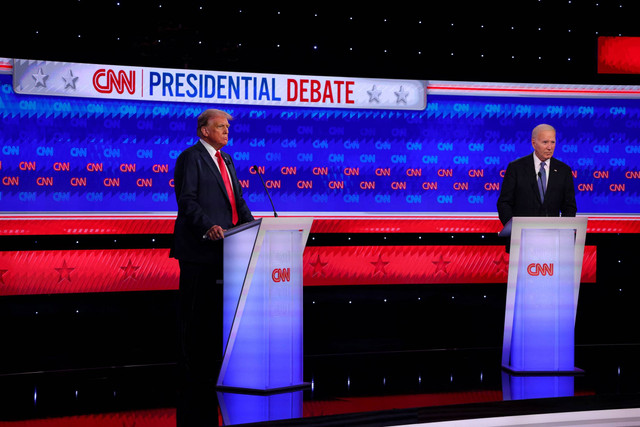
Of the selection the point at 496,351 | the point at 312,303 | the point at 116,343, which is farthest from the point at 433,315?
the point at 116,343

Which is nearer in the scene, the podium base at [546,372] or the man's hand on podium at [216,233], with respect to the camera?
the man's hand on podium at [216,233]

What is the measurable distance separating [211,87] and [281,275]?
1993 millimetres

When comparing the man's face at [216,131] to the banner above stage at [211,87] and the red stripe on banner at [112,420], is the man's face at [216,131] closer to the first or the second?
the banner above stage at [211,87]

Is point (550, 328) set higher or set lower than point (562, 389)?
higher

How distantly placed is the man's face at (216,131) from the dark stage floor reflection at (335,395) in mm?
1384

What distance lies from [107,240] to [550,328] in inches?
119

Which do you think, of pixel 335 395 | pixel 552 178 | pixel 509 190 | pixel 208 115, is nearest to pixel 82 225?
pixel 208 115

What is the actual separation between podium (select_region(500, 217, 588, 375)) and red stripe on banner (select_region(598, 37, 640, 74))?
221 centimetres

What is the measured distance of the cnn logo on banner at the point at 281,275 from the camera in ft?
13.5

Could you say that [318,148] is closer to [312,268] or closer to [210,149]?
[312,268]

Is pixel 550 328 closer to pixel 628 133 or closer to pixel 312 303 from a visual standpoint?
pixel 312 303

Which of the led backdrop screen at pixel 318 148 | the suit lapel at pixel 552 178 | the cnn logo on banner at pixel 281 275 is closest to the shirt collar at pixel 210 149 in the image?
the cnn logo on banner at pixel 281 275

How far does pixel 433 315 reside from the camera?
20.0ft

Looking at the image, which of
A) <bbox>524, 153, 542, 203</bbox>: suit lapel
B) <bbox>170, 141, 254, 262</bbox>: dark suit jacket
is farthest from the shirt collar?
<bbox>524, 153, 542, 203</bbox>: suit lapel
